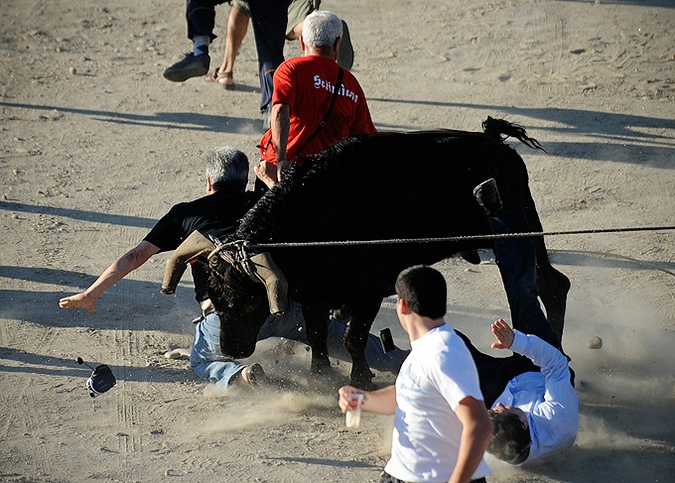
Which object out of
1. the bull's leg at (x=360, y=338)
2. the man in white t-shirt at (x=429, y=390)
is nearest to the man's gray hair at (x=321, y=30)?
the bull's leg at (x=360, y=338)

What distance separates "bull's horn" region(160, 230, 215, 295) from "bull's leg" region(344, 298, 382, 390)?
39.7 inches

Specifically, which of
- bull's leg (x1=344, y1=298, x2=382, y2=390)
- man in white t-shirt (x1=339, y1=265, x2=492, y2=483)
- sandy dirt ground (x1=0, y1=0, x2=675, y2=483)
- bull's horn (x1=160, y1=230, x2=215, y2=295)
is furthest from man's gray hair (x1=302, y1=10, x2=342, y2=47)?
man in white t-shirt (x1=339, y1=265, x2=492, y2=483)

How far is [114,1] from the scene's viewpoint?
13.4m

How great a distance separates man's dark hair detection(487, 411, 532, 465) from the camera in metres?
4.77

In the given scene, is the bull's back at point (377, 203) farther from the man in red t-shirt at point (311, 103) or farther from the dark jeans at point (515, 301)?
the man in red t-shirt at point (311, 103)

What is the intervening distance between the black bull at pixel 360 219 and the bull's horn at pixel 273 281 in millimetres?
119

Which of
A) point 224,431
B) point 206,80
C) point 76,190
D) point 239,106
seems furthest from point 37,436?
point 206,80

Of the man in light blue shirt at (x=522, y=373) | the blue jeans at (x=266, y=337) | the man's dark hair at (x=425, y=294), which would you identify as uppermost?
the man's dark hair at (x=425, y=294)

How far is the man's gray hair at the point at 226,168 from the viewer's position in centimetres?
583

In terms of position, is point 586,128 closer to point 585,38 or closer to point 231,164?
point 585,38

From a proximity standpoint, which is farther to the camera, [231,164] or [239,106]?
[239,106]

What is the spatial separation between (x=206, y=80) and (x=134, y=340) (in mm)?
5399

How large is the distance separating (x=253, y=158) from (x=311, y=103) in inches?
121

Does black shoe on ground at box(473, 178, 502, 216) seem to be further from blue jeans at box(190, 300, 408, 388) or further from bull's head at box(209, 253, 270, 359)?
bull's head at box(209, 253, 270, 359)
